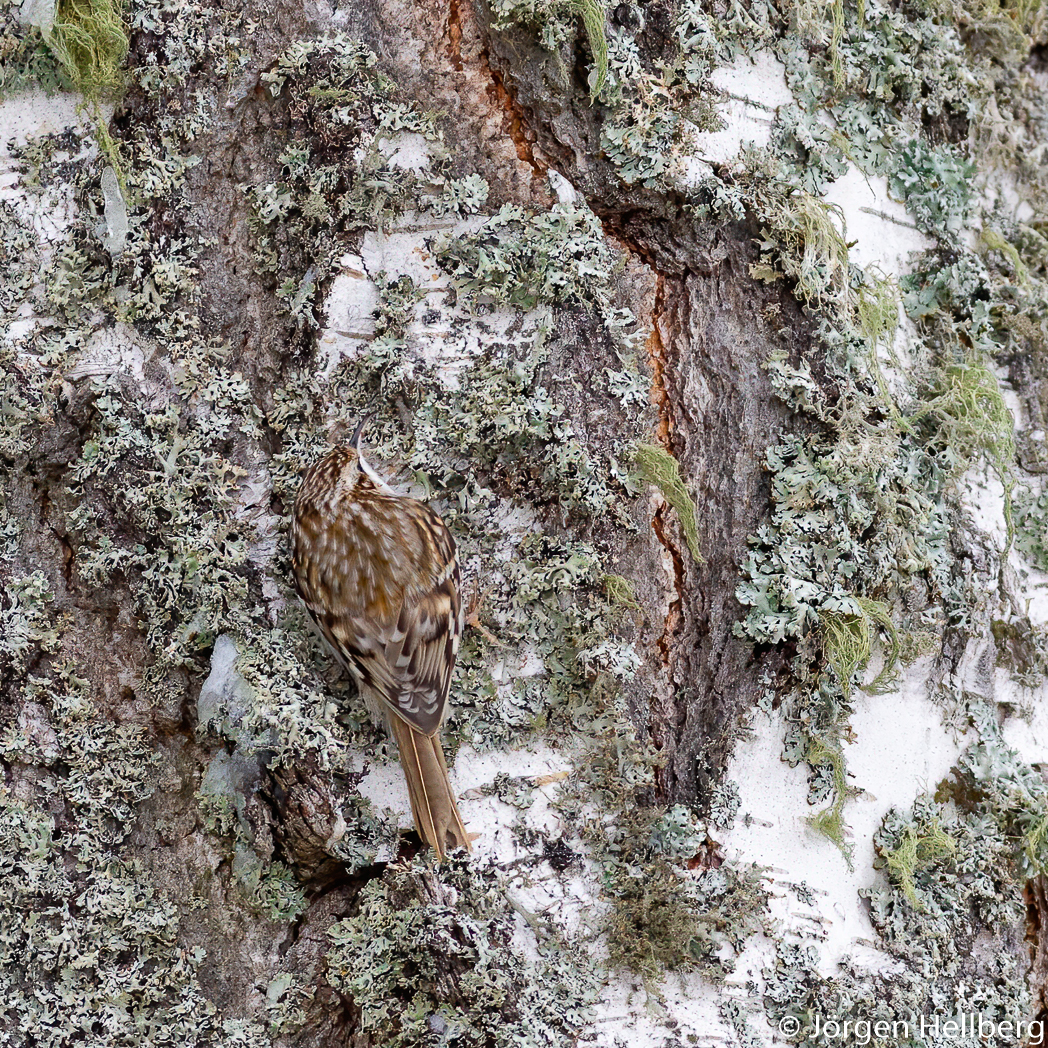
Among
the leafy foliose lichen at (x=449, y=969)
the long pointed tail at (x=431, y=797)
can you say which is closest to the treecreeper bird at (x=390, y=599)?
the long pointed tail at (x=431, y=797)

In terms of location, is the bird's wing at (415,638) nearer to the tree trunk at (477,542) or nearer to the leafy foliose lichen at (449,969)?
the tree trunk at (477,542)

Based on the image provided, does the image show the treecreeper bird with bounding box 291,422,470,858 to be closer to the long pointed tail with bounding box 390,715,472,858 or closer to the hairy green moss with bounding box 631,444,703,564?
the long pointed tail with bounding box 390,715,472,858

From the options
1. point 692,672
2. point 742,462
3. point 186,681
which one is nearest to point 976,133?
point 742,462

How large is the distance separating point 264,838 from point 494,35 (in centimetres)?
179

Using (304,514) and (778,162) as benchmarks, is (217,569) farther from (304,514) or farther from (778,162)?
(778,162)

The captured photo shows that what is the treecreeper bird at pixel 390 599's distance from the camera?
2135 millimetres

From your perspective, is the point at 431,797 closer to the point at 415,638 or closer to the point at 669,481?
the point at 415,638

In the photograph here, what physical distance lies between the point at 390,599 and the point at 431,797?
0.50 meters

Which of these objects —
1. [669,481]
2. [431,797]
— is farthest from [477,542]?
[431,797]

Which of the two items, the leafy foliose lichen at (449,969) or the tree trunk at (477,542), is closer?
the leafy foliose lichen at (449,969)

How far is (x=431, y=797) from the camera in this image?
2.13 metres

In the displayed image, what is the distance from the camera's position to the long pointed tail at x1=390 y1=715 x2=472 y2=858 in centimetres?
212

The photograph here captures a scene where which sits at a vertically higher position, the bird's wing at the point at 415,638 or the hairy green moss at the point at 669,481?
the hairy green moss at the point at 669,481

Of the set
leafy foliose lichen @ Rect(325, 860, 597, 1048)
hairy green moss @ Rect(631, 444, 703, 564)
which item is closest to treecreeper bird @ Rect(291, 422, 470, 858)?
leafy foliose lichen @ Rect(325, 860, 597, 1048)
